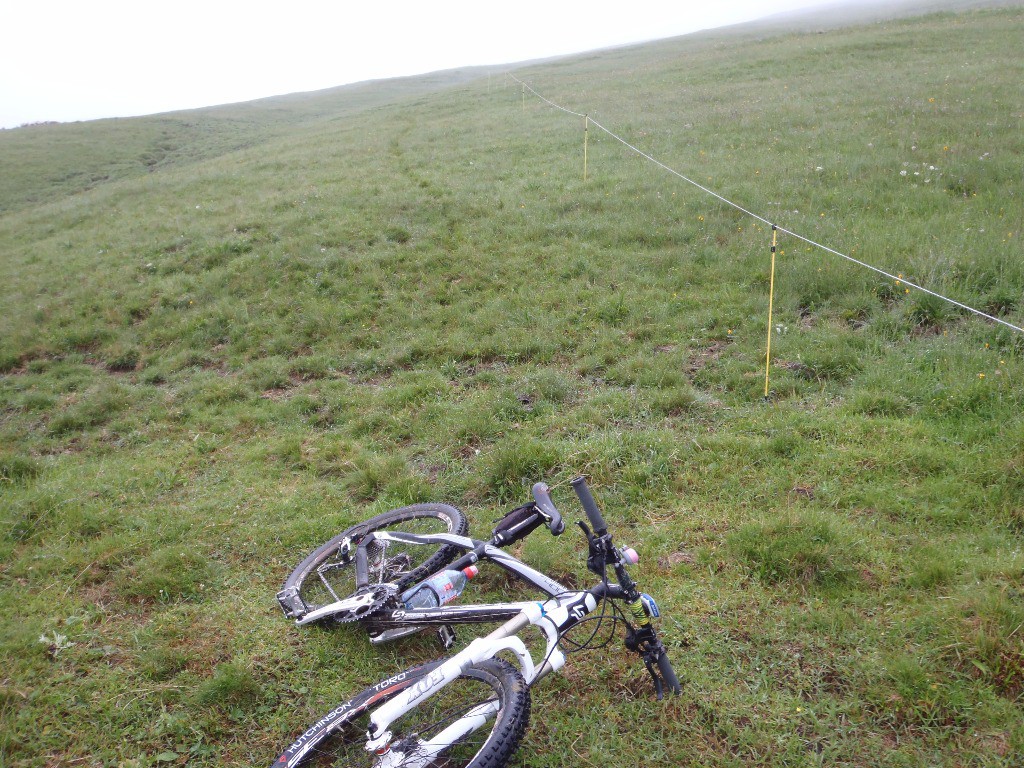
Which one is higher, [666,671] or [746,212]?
[746,212]

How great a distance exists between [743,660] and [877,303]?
590 centimetres

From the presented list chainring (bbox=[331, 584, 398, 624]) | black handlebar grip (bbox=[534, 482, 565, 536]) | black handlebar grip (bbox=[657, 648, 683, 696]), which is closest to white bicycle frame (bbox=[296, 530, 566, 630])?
chainring (bbox=[331, 584, 398, 624])

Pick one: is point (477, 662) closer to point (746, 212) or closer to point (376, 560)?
point (376, 560)

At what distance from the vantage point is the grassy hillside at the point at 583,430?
13.8ft

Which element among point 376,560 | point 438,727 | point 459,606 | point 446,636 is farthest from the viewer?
point 376,560

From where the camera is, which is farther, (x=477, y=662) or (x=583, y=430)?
(x=583, y=430)

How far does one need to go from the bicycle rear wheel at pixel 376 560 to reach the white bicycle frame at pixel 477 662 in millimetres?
1270

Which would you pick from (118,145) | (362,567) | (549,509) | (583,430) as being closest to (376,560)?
(362,567)

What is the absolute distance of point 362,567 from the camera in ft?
16.3

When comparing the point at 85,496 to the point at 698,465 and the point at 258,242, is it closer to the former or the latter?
the point at 698,465

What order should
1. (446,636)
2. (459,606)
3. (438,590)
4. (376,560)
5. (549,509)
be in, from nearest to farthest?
(549,509) < (459,606) < (438,590) < (446,636) < (376,560)

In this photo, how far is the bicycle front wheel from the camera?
344 centimetres

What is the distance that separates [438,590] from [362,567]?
2.68ft

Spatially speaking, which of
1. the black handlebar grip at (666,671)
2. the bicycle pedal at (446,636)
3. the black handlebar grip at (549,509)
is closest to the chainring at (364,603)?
the bicycle pedal at (446,636)
